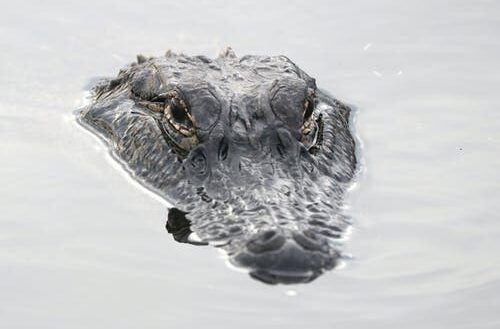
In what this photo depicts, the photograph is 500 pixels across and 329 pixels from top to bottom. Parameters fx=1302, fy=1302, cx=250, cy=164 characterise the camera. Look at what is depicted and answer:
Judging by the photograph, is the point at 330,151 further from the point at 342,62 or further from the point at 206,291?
the point at 342,62

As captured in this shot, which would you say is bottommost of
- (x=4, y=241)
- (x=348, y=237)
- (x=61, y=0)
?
(x=61, y=0)

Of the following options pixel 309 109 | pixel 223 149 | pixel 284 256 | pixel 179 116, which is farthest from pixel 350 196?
pixel 284 256

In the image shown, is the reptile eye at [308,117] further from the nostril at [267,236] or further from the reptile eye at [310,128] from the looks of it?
the nostril at [267,236]

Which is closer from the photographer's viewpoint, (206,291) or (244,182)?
(206,291)

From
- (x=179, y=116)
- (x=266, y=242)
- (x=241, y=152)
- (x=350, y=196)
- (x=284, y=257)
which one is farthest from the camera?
(x=179, y=116)

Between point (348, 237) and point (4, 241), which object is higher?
point (348, 237)

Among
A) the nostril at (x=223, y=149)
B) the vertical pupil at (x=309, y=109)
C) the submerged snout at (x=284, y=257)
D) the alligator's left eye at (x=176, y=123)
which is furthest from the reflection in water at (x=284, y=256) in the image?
the vertical pupil at (x=309, y=109)

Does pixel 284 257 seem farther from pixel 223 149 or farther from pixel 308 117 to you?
pixel 308 117

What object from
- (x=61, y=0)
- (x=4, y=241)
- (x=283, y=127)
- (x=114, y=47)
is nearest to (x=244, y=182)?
(x=283, y=127)
